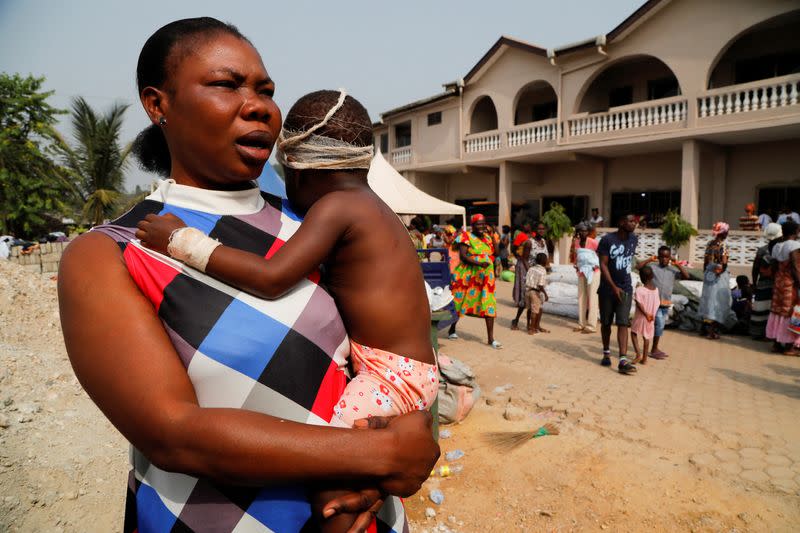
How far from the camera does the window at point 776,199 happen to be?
11.5 meters

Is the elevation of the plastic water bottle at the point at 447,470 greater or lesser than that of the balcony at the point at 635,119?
lesser

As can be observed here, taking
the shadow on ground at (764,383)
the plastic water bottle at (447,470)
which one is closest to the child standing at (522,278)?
the shadow on ground at (764,383)

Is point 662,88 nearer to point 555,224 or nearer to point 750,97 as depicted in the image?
point 750,97

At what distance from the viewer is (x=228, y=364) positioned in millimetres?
961

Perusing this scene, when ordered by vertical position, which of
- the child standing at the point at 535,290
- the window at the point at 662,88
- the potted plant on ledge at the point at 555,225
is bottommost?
the child standing at the point at 535,290

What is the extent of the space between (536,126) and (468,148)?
284 centimetres

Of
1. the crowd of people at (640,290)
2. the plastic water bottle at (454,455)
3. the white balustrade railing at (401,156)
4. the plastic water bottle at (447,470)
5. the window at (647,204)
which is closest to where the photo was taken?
the plastic water bottle at (447,470)

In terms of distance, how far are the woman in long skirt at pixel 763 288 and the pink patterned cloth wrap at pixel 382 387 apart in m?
7.42

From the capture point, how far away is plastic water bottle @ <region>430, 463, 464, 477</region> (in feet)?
11.6

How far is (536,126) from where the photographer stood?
14.8 meters

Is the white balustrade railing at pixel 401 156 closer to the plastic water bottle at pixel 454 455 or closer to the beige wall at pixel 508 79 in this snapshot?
the beige wall at pixel 508 79

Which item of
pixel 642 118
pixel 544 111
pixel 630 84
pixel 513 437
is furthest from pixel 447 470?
pixel 544 111

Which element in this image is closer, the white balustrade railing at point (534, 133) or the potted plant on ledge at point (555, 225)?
the potted plant on ledge at point (555, 225)

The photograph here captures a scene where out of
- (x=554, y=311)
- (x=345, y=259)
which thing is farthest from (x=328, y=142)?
(x=554, y=311)
